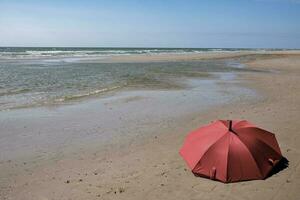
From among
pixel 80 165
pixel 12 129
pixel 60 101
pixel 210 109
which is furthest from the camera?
pixel 60 101

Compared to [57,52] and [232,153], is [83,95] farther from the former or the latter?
[57,52]

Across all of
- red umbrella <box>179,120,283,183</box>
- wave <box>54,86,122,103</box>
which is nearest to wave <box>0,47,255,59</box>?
wave <box>54,86,122,103</box>

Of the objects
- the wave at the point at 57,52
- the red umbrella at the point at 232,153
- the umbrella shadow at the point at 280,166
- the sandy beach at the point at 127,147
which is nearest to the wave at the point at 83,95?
the sandy beach at the point at 127,147

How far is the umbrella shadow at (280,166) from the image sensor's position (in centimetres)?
678

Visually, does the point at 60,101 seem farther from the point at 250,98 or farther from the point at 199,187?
the point at 199,187

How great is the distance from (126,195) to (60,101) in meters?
9.63

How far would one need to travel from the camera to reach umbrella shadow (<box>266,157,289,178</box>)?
267 inches

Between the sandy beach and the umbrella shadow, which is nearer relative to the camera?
the sandy beach

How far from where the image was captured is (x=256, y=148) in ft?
22.1

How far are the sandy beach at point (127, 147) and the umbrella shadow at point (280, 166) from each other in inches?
3.4

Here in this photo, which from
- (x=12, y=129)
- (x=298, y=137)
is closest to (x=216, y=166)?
(x=298, y=137)

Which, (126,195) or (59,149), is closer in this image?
(126,195)

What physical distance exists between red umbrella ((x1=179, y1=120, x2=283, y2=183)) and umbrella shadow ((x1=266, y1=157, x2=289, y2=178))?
0.36ft

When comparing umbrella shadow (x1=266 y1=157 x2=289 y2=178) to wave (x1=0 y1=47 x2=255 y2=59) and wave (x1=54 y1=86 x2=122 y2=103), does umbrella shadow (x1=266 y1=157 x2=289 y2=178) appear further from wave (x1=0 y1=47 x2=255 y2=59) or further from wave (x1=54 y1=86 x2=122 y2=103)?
wave (x1=0 y1=47 x2=255 y2=59)
